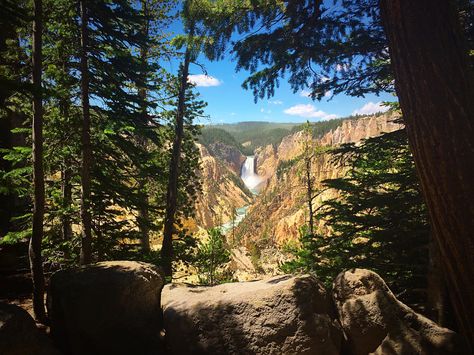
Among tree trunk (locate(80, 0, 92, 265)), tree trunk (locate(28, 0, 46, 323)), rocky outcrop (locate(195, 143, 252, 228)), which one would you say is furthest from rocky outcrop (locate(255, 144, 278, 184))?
tree trunk (locate(28, 0, 46, 323))

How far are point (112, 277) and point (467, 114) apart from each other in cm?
546

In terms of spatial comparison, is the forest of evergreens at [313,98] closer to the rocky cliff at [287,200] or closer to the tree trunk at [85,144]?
the tree trunk at [85,144]

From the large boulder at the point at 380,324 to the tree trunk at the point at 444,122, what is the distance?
2.47 m

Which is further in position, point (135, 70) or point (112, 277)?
point (135, 70)

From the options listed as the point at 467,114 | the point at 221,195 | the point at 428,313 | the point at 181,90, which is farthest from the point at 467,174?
the point at 221,195

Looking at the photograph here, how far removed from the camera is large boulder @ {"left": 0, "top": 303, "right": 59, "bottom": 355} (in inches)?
141

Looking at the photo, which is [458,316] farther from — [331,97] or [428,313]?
[331,97]

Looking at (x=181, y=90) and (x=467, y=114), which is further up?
(x=181, y=90)

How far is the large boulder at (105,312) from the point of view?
4.71 metres

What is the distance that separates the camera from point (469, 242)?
6.63 feet

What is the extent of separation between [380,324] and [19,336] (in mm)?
5108

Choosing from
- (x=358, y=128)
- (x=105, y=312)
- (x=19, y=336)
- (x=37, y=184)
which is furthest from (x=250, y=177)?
(x=19, y=336)

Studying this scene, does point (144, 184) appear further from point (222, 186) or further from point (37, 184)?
point (222, 186)

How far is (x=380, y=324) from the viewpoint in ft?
14.2
